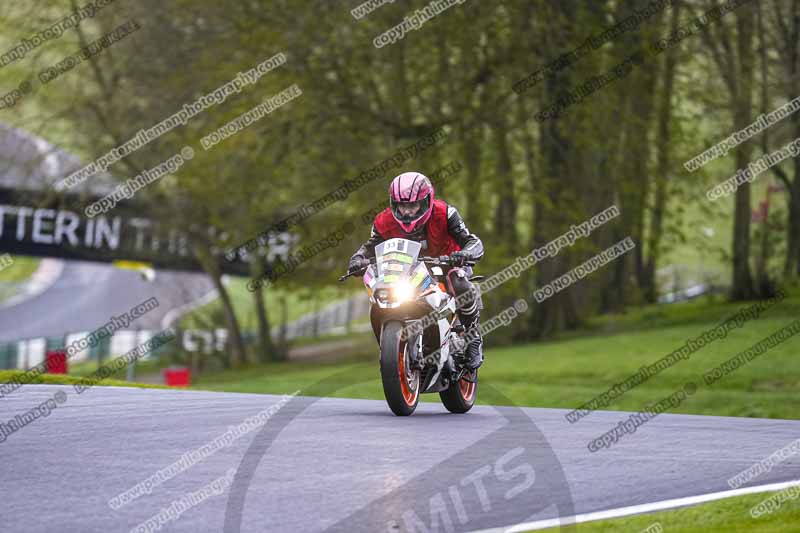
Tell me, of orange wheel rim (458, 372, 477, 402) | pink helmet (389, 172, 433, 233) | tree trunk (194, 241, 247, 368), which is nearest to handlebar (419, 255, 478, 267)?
pink helmet (389, 172, 433, 233)

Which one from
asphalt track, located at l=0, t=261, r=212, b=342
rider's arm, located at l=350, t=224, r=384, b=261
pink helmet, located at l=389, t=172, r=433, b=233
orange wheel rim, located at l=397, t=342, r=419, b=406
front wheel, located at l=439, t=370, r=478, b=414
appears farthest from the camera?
asphalt track, located at l=0, t=261, r=212, b=342

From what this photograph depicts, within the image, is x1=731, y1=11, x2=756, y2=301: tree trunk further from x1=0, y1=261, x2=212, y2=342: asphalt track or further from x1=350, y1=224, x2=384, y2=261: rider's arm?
x1=0, y1=261, x2=212, y2=342: asphalt track

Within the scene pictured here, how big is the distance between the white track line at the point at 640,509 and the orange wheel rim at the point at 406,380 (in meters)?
3.75

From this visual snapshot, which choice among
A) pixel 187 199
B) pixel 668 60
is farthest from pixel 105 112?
pixel 668 60

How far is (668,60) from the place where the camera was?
1194 inches

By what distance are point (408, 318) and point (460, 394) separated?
71.7 inches

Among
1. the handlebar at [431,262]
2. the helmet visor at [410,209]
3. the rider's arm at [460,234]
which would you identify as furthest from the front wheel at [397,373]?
the rider's arm at [460,234]

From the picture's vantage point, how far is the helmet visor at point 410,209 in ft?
34.8

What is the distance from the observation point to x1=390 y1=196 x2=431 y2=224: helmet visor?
34.8 feet

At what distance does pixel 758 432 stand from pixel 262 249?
101 ft

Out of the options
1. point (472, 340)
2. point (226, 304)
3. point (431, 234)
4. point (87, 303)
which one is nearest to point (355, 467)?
point (431, 234)

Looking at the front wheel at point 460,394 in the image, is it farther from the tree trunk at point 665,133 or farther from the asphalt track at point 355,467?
the tree trunk at point 665,133

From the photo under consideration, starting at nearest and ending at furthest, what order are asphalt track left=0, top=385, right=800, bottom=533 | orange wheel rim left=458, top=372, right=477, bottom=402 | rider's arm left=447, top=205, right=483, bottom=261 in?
asphalt track left=0, top=385, right=800, bottom=533
rider's arm left=447, top=205, right=483, bottom=261
orange wheel rim left=458, top=372, right=477, bottom=402

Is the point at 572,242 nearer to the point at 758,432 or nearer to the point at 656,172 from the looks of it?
the point at 656,172
